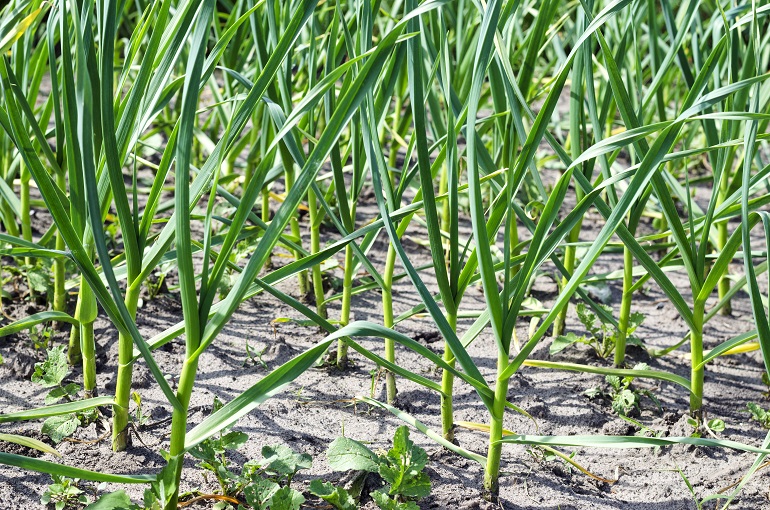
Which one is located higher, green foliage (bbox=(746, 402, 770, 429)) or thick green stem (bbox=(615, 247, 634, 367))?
thick green stem (bbox=(615, 247, 634, 367))

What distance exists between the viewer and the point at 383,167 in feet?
4.30

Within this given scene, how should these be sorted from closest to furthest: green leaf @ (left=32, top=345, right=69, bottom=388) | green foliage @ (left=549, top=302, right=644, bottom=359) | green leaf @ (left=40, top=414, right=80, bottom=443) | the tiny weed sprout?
1. the tiny weed sprout
2. green leaf @ (left=40, top=414, right=80, bottom=443)
3. green leaf @ (left=32, top=345, right=69, bottom=388)
4. green foliage @ (left=549, top=302, right=644, bottom=359)

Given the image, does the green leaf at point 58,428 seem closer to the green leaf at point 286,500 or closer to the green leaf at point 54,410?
the green leaf at point 54,410

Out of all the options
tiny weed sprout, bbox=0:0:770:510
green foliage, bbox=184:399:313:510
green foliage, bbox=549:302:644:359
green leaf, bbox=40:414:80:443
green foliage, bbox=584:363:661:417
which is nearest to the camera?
tiny weed sprout, bbox=0:0:770:510

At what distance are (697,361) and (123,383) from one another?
3.21ft

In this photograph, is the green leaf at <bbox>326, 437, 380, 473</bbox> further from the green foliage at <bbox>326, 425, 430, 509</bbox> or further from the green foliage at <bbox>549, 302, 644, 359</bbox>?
the green foliage at <bbox>549, 302, 644, 359</bbox>

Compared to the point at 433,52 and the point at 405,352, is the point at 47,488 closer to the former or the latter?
the point at 405,352

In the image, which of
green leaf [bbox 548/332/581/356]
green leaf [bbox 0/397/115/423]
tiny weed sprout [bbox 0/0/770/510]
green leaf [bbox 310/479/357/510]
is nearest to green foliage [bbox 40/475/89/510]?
tiny weed sprout [bbox 0/0/770/510]

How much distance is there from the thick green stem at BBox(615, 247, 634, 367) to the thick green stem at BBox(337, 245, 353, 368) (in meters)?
0.54

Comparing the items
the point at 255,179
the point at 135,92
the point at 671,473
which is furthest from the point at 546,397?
the point at 135,92

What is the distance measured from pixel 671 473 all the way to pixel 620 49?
79 cm

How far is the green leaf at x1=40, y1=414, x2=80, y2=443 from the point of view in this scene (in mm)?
1361

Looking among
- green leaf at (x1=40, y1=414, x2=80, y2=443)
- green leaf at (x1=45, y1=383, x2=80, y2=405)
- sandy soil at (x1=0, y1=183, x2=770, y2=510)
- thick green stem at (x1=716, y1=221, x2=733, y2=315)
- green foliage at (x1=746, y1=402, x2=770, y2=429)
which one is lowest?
sandy soil at (x1=0, y1=183, x2=770, y2=510)

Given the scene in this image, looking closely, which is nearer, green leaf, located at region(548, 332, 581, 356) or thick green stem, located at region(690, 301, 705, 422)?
thick green stem, located at region(690, 301, 705, 422)
